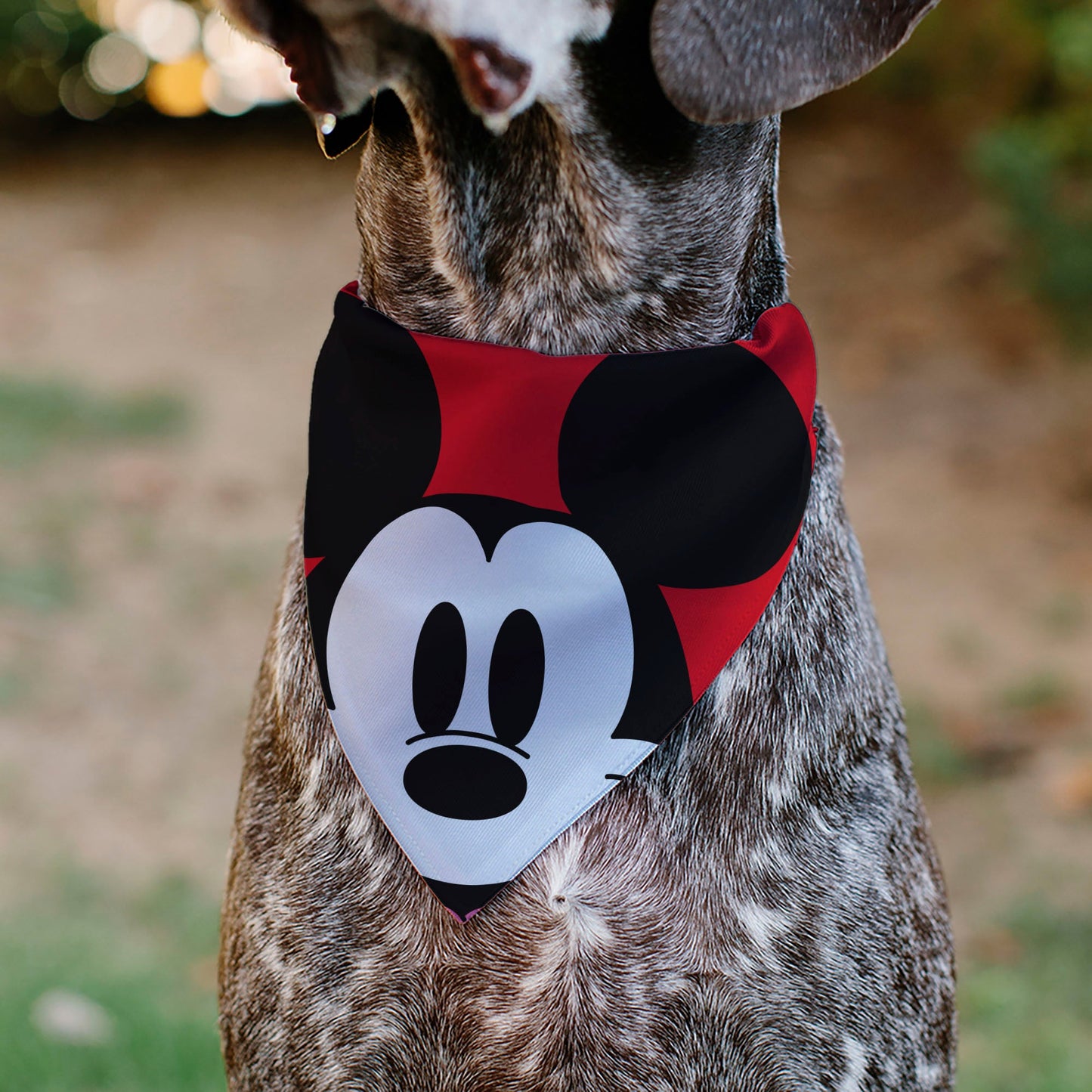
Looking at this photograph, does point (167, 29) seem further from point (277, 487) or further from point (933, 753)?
point (933, 753)

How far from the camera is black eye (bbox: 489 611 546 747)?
2.00 m

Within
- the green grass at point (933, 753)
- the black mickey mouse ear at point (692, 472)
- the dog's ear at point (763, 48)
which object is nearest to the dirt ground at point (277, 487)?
the green grass at point (933, 753)

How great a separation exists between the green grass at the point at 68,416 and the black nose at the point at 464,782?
19.0 feet

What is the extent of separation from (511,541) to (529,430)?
0.16 metres

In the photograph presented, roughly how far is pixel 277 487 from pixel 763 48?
5757mm

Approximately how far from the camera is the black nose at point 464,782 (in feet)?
6.48

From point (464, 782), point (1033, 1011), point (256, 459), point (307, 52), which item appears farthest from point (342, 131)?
point (256, 459)

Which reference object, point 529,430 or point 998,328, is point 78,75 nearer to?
point 998,328

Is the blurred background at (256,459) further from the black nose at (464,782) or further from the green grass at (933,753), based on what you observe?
the black nose at (464,782)

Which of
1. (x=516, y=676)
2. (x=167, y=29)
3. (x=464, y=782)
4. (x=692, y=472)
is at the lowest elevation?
(x=464, y=782)

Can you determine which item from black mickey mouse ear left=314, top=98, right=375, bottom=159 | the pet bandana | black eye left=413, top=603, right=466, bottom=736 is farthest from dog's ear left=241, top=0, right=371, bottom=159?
black eye left=413, top=603, right=466, bottom=736

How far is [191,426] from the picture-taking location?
773cm

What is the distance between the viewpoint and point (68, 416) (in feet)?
25.0

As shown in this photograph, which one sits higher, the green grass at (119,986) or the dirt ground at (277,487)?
the dirt ground at (277,487)
